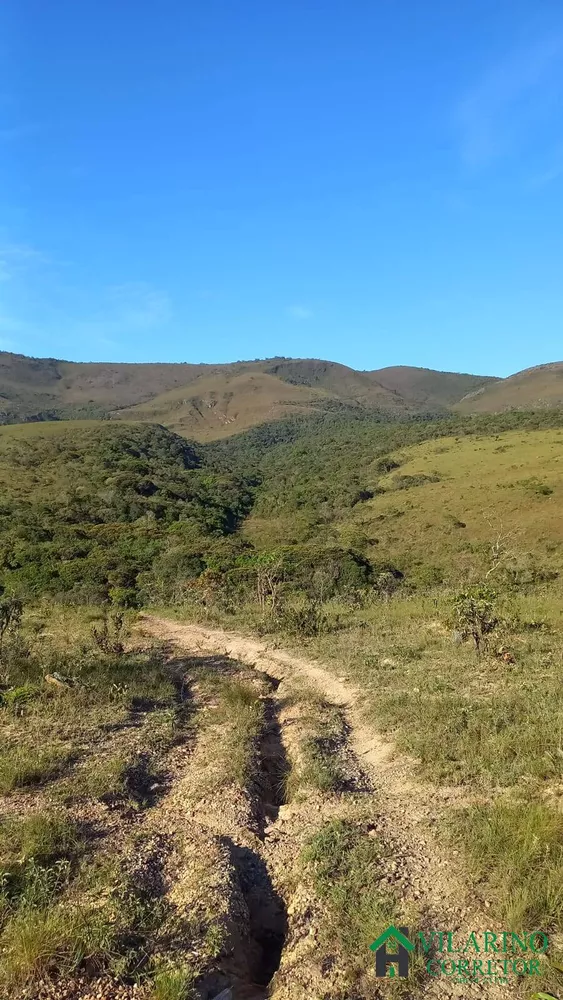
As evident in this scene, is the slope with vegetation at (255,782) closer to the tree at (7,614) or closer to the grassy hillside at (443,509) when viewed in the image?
the tree at (7,614)

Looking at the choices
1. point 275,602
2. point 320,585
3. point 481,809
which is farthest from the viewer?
point 320,585

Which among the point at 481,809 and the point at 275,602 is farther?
the point at 275,602

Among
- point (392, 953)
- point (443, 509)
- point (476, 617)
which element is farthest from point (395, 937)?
point (443, 509)

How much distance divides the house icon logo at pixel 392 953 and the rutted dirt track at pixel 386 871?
94 mm

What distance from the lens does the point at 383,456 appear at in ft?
251

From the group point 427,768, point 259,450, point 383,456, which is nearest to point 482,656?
point 427,768

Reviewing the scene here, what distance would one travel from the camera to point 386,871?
18.0 feet

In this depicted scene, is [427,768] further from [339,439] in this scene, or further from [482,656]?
[339,439]

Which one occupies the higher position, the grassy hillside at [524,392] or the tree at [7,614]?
the grassy hillside at [524,392]

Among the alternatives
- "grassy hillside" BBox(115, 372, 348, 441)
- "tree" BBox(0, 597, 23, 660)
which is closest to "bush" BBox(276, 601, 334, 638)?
"tree" BBox(0, 597, 23, 660)

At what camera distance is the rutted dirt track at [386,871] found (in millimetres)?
4371

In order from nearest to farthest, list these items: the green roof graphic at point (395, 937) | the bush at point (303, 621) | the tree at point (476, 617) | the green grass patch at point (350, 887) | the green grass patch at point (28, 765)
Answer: the green roof graphic at point (395, 937)
the green grass patch at point (350, 887)
the green grass patch at point (28, 765)
the tree at point (476, 617)
the bush at point (303, 621)

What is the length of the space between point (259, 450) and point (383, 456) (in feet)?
170

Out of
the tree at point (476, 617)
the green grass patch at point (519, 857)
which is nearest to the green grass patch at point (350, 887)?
the green grass patch at point (519, 857)
